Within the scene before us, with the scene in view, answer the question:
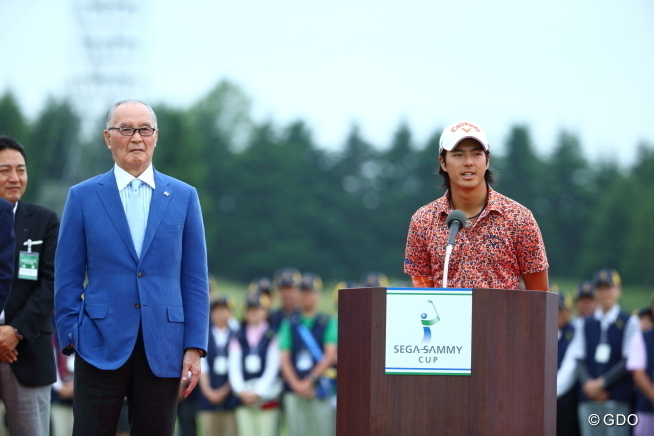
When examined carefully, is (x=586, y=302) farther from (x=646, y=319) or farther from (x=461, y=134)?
(x=461, y=134)

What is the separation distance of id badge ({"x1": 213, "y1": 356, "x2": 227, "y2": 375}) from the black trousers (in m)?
7.23

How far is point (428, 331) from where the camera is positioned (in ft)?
14.4

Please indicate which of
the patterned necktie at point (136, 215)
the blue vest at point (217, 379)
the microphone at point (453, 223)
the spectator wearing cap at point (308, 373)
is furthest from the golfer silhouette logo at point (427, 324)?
the blue vest at point (217, 379)

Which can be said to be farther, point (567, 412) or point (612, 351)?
point (567, 412)

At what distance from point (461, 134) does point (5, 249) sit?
2.44 m

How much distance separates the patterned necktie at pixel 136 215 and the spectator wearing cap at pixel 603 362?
6.46 m

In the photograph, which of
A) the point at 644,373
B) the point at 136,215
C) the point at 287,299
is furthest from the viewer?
the point at 287,299

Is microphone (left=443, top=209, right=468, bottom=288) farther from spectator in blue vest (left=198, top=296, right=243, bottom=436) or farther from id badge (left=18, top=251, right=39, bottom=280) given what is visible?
spectator in blue vest (left=198, top=296, right=243, bottom=436)

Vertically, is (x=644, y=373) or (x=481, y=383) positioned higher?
(x=481, y=383)

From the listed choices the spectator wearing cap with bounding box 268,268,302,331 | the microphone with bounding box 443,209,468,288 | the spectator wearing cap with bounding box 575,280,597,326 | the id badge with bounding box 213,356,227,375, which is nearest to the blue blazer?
the microphone with bounding box 443,209,468,288

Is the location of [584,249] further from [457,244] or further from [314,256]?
[457,244]

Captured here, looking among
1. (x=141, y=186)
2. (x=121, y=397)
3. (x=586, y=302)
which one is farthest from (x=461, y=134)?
(x=586, y=302)

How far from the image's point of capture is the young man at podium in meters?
5.04

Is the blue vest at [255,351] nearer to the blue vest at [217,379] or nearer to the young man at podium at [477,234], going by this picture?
the blue vest at [217,379]
